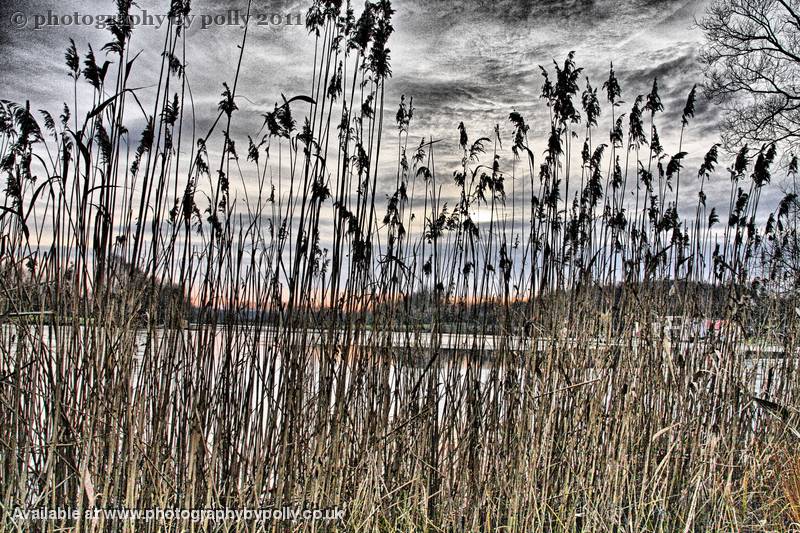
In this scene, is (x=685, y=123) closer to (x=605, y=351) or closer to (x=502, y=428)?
(x=605, y=351)

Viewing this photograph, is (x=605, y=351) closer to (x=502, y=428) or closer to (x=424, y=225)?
(x=502, y=428)

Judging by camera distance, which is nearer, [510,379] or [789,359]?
[510,379]

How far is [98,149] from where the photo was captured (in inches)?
70.1

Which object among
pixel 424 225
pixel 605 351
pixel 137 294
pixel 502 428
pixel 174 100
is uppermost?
pixel 174 100

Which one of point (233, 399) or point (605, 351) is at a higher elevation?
point (605, 351)

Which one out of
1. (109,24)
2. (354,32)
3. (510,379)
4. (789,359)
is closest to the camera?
(109,24)

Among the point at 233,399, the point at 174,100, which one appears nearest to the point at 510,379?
the point at 233,399

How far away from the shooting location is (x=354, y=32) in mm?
1905

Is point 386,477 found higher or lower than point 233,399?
lower

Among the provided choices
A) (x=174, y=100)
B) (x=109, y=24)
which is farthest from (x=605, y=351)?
(x=109, y=24)

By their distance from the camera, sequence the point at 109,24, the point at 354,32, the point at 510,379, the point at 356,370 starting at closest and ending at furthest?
the point at 109,24 → the point at 354,32 → the point at 356,370 → the point at 510,379

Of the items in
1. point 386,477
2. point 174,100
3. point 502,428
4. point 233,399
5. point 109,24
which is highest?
point 109,24

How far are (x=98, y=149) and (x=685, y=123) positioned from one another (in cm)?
289

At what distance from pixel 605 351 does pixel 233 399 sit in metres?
1.42
